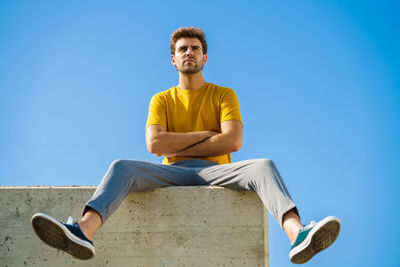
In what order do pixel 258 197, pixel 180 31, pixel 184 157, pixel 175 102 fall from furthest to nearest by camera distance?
pixel 180 31
pixel 175 102
pixel 184 157
pixel 258 197

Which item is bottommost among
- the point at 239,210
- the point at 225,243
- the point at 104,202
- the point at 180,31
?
the point at 225,243

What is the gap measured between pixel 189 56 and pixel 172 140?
98cm

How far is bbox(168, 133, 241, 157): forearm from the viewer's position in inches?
137

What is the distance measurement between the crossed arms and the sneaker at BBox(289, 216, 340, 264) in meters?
1.23

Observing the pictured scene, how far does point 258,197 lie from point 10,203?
1.95 meters

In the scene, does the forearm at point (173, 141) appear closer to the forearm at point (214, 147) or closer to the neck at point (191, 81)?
the forearm at point (214, 147)

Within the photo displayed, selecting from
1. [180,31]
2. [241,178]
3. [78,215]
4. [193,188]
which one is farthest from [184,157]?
[180,31]

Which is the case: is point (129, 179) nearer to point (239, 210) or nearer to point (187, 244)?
point (187, 244)

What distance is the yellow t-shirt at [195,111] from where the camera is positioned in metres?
3.73

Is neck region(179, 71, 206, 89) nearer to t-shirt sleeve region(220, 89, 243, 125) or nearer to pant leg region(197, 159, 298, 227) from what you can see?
t-shirt sleeve region(220, 89, 243, 125)

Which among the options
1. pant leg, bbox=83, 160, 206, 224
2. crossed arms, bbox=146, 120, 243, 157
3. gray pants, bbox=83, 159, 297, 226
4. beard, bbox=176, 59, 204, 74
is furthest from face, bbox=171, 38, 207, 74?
pant leg, bbox=83, 160, 206, 224

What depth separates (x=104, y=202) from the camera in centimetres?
264

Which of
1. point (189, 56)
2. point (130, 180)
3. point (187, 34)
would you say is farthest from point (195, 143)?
point (187, 34)

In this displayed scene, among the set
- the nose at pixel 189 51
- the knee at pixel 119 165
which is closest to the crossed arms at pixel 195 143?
the knee at pixel 119 165
